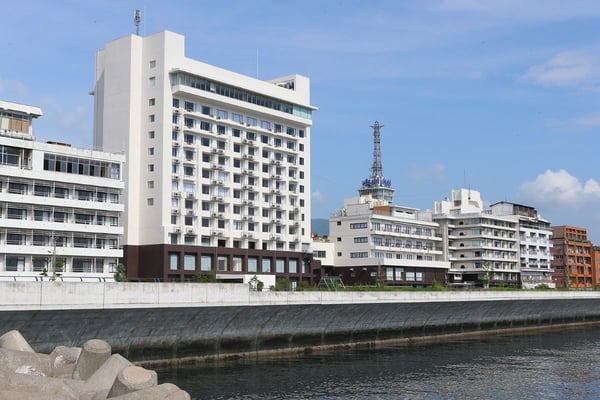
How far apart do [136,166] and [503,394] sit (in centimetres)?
6973

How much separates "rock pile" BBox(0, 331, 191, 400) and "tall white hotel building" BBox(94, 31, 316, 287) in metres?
69.6

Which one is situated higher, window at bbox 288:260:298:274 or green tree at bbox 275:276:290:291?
window at bbox 288:260:298:274

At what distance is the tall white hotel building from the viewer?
98.2 m

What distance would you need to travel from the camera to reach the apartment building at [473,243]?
15338cm

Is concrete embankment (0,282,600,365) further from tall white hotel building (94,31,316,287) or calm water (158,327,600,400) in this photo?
tall white hotel building (94,31,316,287)

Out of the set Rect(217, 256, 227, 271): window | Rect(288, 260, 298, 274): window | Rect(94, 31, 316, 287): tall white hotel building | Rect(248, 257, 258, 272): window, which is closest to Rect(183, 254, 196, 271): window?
Rect(94, 31, 316, 287): tall white hotel building

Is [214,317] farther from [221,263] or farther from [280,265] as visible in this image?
[280,265]

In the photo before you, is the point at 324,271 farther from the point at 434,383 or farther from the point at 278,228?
the point at 434,383

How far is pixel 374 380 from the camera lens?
4722 cm

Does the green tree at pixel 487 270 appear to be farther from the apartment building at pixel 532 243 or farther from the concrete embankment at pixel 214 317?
the concrete embankment at pixel 214 317

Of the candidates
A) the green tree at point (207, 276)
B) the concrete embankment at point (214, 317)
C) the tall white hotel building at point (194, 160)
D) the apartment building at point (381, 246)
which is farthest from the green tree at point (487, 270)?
the green tree at point (207, 276)

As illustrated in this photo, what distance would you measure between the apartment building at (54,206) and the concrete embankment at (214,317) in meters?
29.1

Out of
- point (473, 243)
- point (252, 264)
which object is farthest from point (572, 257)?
point (252, 264)

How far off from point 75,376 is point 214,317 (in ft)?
99.7
